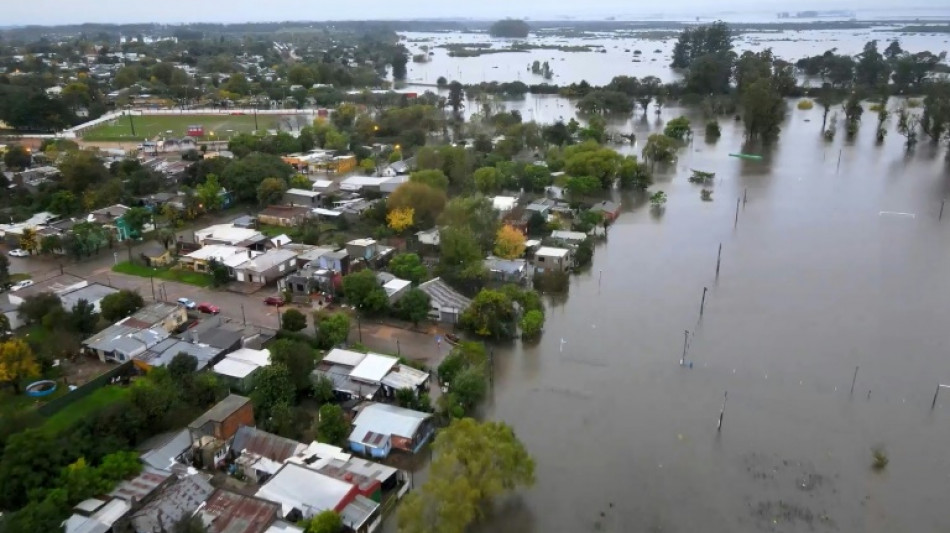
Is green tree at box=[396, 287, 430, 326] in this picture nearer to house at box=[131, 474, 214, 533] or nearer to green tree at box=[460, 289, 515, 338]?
green tree at box=[460, 289, 515, 338]

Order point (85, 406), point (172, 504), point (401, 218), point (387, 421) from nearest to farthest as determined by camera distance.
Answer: point (172, 504), point (387, 421), point (85, 406), point (401, 218)

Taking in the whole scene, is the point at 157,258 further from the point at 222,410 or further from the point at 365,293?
the point at 222,410

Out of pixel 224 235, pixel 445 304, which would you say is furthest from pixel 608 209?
pixel 224 235

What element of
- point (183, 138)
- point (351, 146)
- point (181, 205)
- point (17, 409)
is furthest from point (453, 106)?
point (17, 409)

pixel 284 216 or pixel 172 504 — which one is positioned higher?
pixel 284 216

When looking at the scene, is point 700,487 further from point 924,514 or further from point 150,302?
point 150,302

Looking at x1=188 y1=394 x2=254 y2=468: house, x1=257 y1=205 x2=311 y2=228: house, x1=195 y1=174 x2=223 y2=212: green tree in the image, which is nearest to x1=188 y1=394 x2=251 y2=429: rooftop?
x1=188 y1=394 x2=254 y2=468: house
